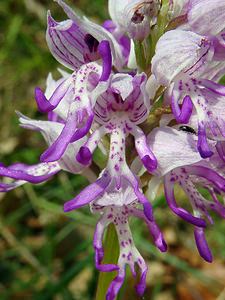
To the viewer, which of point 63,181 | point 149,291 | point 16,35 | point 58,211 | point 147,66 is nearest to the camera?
point 147,66

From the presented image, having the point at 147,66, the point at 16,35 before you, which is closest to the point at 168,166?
the point at 147,66

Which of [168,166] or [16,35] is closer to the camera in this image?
[168,166]

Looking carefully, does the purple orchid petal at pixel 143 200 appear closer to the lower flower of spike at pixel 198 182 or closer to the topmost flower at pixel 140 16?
the lower flower of spike at pixel 198 182

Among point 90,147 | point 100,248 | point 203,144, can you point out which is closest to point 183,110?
point 203,144

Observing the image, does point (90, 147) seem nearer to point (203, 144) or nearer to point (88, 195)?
point (88, 195)

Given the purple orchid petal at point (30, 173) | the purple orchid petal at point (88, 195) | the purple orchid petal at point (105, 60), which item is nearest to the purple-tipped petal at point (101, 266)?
the purple orchid petal at point (88, 195)

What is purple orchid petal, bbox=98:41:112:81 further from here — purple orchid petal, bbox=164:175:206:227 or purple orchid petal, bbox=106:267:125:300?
purple orchid petal, bbox=106:267:125:300

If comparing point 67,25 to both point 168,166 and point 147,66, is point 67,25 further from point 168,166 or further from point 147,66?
point 168,166
